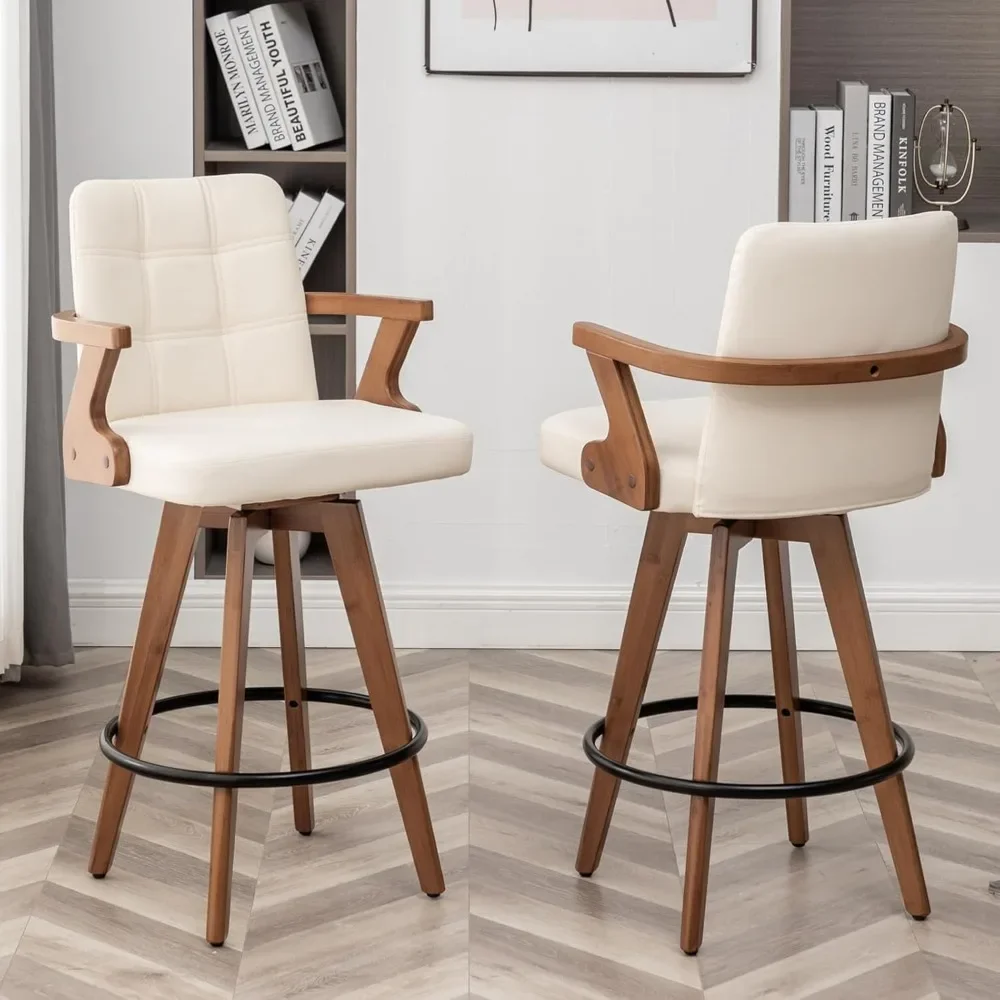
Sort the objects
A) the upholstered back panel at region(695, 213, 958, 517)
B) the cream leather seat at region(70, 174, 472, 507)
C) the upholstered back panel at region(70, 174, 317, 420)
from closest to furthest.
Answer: the upholstered back panel at region(695, 213, 958, 517) < the cream leather seat at region(70, 174, 472, 507) < the upholstered back panel at region(70, 174, 317, 420)

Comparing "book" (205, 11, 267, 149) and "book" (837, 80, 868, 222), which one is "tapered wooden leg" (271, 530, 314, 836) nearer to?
"book" (205, 11, 267, 149)

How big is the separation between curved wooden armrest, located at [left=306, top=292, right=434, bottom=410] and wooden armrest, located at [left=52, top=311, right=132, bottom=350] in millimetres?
414

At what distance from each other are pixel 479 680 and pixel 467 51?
4.22ft

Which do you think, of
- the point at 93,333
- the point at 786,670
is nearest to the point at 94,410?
the point at 93,333

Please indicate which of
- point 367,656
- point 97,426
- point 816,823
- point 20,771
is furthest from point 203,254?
point 816,823

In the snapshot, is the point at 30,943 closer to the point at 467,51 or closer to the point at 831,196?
the point at 467,51

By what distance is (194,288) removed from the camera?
2182 mm

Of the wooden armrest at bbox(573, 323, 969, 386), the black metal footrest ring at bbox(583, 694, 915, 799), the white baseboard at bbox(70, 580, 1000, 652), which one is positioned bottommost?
the white baseboard at bbox(70, 580, 1000, 652)

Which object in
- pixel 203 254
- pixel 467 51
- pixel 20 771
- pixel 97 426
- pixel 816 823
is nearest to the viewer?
pixel 97 426

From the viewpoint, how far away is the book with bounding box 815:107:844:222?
308cm

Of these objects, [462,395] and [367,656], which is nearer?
[367,656]

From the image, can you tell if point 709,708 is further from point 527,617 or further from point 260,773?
point 527,617

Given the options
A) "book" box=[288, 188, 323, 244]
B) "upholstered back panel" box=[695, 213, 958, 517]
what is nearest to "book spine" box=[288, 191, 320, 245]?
"book" box=[288, 188, 323, 244]

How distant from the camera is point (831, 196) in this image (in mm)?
3090
